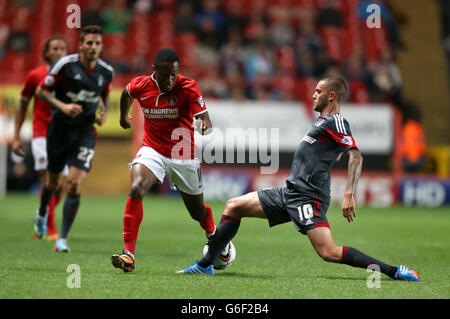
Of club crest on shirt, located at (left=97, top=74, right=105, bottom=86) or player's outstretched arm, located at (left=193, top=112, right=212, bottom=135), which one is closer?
player's outstretched arm, located at (left=193, top=112, right=212, bottom=135)

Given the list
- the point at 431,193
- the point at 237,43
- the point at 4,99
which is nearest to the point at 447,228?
the point at 431,193

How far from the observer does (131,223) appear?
6.35 m

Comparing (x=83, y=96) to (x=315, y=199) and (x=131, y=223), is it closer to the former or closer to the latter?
(x=131, y=223)

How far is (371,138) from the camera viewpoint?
17828 millimetres

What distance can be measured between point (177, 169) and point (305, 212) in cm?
130

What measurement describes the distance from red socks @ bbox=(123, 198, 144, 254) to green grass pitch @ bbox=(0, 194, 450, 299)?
0.88 ft

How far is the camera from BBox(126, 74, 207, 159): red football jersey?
6648 mm

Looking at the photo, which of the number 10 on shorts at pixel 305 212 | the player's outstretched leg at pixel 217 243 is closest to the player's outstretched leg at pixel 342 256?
the number 10 on shorts at pixel 305 212

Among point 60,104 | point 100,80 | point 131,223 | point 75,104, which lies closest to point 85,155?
point 75,104

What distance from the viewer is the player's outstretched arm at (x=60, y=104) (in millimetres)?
7750

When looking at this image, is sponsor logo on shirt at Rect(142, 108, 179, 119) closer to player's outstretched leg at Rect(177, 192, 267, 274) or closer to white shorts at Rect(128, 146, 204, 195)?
white shorts at Rect(128, 146, 204, 195)

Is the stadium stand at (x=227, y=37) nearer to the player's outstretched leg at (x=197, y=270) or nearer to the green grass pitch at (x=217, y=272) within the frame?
the green grass pitch at (x=217, y=272)

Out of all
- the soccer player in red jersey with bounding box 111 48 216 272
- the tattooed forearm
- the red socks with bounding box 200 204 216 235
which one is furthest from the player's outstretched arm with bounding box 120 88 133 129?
the tattooed forearm
